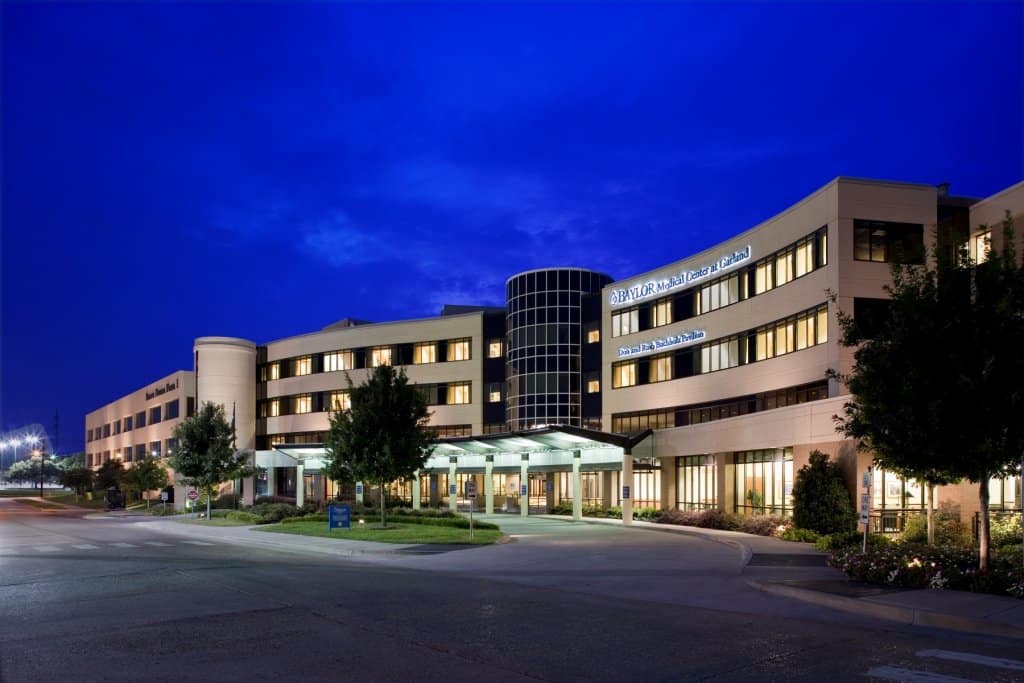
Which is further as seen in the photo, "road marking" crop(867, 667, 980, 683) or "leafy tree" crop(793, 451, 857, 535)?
"leafy tree" crop(793, 451, 857, 535)

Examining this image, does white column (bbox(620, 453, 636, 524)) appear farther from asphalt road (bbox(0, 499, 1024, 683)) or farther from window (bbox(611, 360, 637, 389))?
asphalt road (bbox(0, 499, 1024, 683))

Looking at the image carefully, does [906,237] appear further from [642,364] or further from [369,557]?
[369,557]

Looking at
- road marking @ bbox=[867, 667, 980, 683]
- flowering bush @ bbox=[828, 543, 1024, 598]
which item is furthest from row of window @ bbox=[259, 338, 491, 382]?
road marking @ bbox=[867, 667, 980, 683]

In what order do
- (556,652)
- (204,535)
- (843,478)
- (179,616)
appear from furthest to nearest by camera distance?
1. (204,535)
2. (843,478)
3. (179,616)
4. (556,652)

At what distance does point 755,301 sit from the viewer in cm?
3991

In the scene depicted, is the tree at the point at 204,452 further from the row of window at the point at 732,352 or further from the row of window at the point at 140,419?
the row of window at the point at 140,419

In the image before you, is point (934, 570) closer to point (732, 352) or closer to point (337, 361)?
point (732, 352)

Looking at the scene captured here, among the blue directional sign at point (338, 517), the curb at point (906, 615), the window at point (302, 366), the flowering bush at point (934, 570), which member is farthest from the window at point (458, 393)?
the curb at point (906, 615)

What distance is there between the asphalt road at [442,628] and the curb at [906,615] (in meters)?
0.46

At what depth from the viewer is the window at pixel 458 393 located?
65688 mm

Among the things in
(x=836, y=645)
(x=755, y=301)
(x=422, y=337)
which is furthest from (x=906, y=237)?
(x=422, y=337)

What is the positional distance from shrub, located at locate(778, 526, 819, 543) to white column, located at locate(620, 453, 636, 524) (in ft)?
35.6

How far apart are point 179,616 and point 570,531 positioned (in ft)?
74.3

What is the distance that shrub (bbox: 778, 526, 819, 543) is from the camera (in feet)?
90.2
